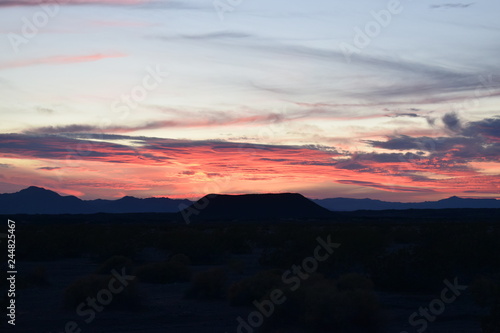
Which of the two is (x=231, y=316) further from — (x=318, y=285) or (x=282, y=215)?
(x=282, y=215)

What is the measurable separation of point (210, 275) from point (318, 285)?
6104 mm

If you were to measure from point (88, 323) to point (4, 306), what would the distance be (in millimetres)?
2208

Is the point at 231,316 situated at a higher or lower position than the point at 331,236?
lower

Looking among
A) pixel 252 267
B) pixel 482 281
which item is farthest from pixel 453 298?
pixel 252 267

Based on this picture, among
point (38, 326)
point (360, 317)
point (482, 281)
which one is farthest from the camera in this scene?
point (482, 281)

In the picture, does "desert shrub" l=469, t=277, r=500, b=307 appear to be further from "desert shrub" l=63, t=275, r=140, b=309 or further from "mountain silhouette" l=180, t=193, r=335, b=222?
"mountain silhouette" l=180, t=193, r=335, b=222

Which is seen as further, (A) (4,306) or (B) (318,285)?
(A) (4,306)

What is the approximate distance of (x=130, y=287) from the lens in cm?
1769

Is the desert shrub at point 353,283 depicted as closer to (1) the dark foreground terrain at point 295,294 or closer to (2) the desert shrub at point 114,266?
(1) the dark foreground terrain at point 295,294

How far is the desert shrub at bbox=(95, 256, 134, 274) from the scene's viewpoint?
2576cm

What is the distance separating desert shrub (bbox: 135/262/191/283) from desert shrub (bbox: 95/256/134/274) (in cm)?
136

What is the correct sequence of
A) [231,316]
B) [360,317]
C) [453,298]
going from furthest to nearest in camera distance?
[453,298] → [231,316] → [360,317]

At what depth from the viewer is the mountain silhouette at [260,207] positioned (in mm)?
173500

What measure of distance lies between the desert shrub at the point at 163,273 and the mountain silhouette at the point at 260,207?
5679 inches
